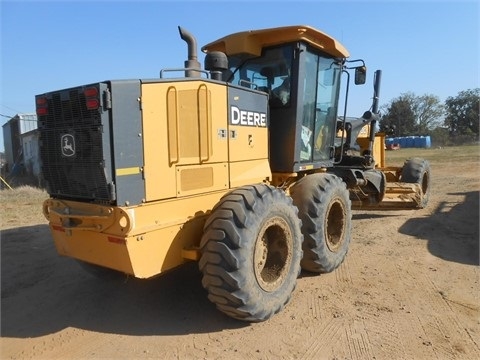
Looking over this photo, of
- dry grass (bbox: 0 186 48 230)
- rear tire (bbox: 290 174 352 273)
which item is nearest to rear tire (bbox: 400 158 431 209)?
rear tire (bbox: 290 174 352 273)

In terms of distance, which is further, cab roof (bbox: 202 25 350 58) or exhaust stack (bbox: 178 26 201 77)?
cab roof (bbox: 202 25 350 58)

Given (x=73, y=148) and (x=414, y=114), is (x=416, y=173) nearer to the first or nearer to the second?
(x=73, y=148)

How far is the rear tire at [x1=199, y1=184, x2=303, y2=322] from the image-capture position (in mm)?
3598

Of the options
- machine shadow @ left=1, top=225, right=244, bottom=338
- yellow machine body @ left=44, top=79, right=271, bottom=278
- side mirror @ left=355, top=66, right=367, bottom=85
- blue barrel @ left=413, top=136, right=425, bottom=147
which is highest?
side mirror @ left=355, top=66, right=367, bottom=85

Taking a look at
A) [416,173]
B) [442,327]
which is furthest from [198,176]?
[416,173]

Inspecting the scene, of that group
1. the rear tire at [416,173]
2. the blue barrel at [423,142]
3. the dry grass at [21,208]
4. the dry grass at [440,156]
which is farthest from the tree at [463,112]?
the dry grass at [21,208]

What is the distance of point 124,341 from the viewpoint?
11.8ft

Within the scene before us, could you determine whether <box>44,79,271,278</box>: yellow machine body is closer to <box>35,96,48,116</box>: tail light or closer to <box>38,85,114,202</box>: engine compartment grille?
<box>38,85,114,202</box>: engine compartment grille

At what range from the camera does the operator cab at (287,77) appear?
509cm

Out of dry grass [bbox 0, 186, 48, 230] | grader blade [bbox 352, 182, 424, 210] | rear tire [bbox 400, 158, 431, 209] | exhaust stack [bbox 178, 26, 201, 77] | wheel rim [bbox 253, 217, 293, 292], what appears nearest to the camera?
wheel rim [bbox 253, 217, 293, 292]

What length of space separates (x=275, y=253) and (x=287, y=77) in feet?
7.39

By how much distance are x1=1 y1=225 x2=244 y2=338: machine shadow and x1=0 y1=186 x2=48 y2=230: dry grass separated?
11.0ft

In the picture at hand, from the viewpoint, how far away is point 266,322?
3926mm

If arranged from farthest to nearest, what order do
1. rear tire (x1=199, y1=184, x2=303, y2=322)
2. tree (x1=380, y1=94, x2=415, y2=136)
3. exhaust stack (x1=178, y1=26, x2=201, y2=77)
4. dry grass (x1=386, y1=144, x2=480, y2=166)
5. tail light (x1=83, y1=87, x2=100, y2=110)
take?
tree (x1=380, y1=94, x2=415, y2=136) < dry grass (x1=386, y1=144, x2=480, y2=166) < exhaust stack (x1=178, y1=26, x2=201, y2=77) < rear tire (x1=199, y1=184, x2=303, y2=322) < tail light (x1=83, y1=87, x2=100, y2=110)
